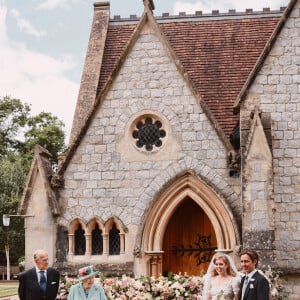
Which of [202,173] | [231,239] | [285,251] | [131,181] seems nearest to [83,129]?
[131,181]

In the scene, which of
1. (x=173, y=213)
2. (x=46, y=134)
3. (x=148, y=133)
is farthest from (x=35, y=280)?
(x=46, y=134)

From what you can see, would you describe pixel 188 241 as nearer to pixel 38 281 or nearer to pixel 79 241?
pixel 79 241

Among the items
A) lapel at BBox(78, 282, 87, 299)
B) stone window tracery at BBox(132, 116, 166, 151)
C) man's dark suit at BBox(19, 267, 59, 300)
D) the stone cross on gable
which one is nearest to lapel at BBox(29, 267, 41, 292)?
man's dark suit at BBox(19, 267, 59, 300)

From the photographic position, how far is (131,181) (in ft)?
48.0

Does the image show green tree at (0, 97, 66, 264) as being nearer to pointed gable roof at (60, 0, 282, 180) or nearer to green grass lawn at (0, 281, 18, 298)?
green grass lawn at (0, 281, 18, 298)

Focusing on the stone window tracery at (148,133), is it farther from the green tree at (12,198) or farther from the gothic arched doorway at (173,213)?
the green tree at (12,198)

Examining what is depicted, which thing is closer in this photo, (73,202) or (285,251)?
(285,251)

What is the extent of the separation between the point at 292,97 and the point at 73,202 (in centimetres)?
499

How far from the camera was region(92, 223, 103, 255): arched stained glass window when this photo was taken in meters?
14.9

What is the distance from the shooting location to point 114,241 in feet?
48.6

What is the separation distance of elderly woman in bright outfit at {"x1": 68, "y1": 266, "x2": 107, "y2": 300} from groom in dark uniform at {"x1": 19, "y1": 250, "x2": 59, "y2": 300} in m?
0.52

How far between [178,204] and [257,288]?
22.7ft

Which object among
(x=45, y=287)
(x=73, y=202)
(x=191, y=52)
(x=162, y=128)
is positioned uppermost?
(x=191, y=52)

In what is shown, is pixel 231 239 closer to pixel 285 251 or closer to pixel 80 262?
pixel 285 251
